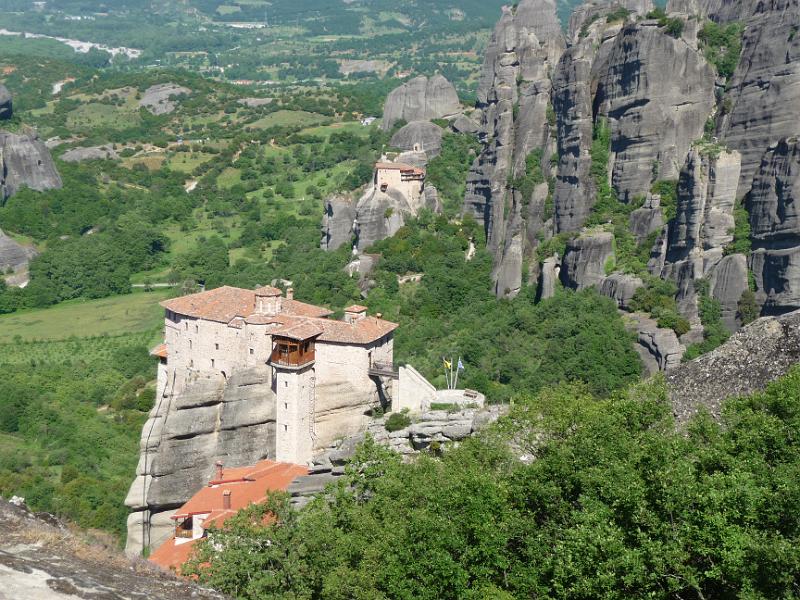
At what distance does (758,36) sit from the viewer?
57125 mm

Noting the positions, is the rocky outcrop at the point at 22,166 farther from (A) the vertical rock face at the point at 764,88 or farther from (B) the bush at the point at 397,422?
(B) the bush at the point at 397,422

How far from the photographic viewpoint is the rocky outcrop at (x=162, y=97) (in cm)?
15588

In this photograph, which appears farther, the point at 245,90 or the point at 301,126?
the point at 245,90

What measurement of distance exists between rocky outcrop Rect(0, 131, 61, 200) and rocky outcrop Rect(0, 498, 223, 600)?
323 feet

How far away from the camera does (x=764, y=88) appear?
54.6 m

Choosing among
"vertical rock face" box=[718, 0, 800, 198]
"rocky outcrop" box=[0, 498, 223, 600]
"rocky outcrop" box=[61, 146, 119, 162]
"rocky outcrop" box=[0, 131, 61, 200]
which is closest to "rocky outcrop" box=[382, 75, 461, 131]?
"rocky outcrop" box=[0, 131, 61, 200]

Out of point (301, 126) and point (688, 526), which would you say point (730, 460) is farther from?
point (301, 126)

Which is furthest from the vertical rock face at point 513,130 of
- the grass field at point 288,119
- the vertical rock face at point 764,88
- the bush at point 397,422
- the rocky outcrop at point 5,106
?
the rocky outcrop at point 5,106

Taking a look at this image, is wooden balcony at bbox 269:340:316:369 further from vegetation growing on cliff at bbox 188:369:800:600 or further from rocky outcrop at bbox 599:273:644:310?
rocky outcrop at bbox 599:273:644:310

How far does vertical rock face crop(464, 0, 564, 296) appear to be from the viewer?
6812cm

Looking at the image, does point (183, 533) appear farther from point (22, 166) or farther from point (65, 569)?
point (22, 166)

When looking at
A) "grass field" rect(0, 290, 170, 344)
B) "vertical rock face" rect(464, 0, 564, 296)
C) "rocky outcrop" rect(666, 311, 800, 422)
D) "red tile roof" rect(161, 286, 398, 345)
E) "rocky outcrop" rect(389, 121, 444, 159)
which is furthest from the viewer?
"rocky outcrop" rect(389, 121, 444, 159)

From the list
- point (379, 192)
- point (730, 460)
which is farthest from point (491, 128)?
point (730, 460)

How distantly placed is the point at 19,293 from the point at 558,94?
167 feet
